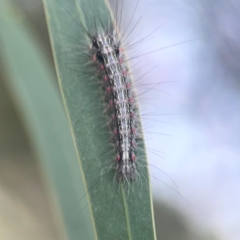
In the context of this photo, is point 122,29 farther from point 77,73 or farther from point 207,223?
point 207,223

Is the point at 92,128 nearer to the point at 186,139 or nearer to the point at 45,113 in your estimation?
the point at 45,113

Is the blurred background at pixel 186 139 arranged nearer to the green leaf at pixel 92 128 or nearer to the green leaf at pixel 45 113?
the green leaf at pixel 45 113

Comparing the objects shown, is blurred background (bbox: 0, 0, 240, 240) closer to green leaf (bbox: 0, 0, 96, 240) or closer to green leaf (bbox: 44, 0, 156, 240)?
green leaf (bbox: 0, 0, 96, 240)

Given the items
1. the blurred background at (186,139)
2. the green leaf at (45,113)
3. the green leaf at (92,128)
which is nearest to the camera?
the green leaf at (92,128)

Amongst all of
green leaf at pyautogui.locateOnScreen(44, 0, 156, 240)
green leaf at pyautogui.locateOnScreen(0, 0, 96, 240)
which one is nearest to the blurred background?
green leaf at pyautogui.locateOnScreen(0, 0, 96, 240)

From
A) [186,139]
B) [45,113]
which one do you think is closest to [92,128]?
[45,113]

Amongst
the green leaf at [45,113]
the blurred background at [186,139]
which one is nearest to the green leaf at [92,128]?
the green leaf at [45,113]

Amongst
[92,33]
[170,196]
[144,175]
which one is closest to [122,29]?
[92,33]
